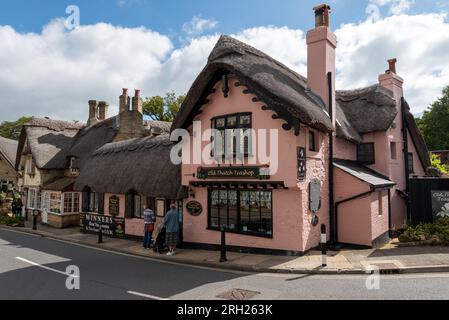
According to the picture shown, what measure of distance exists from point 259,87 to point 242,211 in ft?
15.2

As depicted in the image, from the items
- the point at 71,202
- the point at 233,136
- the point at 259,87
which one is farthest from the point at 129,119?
the point at 259,87

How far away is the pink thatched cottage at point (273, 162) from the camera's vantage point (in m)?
10.8

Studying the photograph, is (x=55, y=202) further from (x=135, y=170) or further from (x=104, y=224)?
(x=135, y=170)

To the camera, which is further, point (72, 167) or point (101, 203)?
point (72, 167)

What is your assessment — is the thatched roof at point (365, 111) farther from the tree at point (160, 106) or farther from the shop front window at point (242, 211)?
the tree at point (160, 106)

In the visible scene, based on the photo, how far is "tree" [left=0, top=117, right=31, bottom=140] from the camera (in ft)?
194

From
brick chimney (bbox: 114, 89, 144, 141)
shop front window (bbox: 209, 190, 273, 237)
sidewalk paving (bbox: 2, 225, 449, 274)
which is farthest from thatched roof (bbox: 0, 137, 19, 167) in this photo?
shop front window (bbox: 209, 190, 273, 237)

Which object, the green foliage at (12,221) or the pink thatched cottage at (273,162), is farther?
the green foliage at (12,221)

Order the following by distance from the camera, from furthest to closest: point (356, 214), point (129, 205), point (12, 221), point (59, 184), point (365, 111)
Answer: point (12, 221) < point (59, 184) < point (365, 111) < point (129, 205) < point (356, 214)

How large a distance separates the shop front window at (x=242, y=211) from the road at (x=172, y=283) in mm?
2472

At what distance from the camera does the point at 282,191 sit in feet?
36.0

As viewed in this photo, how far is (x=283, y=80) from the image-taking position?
40.5ft

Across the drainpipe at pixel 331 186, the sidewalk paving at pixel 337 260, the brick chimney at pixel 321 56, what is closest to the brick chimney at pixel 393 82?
the brick chimney at pixel 321 56
